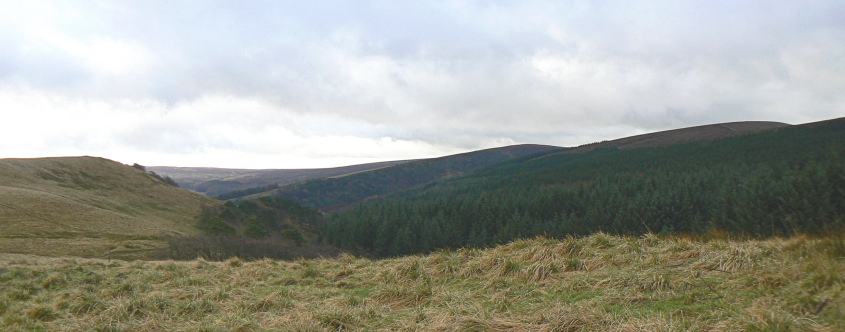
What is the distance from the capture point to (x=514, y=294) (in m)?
6.63

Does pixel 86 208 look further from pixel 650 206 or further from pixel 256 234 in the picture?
pixel 650 206

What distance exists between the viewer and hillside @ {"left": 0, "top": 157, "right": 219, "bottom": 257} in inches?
1794

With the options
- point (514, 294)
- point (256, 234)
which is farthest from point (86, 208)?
point (514, 294)

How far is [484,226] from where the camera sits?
3155 inches

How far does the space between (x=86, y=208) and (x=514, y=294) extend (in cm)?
7216

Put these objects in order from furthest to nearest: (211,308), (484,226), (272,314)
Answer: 1. (484,226)
2. (211,308)
3. (272,314)

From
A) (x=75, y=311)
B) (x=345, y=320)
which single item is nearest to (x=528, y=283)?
(x=345, y=320)

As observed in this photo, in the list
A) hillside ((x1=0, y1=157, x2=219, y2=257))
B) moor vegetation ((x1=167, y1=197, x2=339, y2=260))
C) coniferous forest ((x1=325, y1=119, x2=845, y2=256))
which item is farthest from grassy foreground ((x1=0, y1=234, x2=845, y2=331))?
hillside ((x1=0, y1=157, x2=219, y2=257))

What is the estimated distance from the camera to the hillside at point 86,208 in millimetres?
45562

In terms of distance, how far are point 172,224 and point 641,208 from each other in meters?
73.1

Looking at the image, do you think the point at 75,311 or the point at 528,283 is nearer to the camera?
the point at 528,283

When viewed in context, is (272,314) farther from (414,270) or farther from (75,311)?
(75,311)

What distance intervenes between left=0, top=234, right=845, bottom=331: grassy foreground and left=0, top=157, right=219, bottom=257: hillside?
44.1m

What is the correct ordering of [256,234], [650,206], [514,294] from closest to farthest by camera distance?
1. [514,294]
2. [650,206]
3. [256,234]
